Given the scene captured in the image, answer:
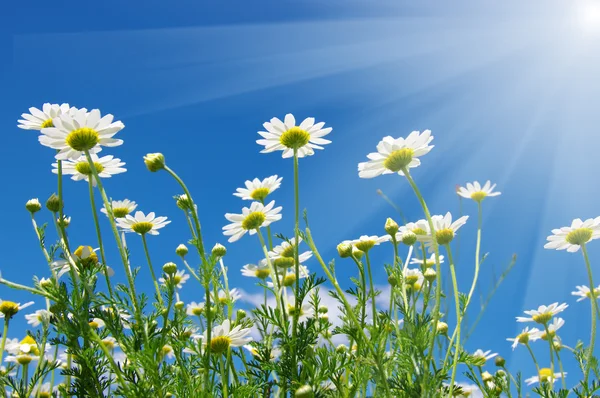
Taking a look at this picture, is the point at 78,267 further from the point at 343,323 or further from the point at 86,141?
the point at 343,323

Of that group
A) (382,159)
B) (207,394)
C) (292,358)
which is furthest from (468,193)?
(207,394)

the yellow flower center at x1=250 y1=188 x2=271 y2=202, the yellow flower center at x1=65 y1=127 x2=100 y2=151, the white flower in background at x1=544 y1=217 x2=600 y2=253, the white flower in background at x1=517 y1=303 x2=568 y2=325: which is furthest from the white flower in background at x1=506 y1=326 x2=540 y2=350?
the yellow flower center at x1=65 y1=127 x2=100 y2=151

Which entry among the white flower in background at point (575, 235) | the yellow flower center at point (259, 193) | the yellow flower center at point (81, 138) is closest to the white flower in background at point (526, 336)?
the white flower in background at point (575, 235)

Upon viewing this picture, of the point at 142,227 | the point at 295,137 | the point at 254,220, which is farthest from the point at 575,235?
the point at 142,227

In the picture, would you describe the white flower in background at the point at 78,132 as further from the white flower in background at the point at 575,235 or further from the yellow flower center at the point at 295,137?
the white flower in background at the point at 575,235

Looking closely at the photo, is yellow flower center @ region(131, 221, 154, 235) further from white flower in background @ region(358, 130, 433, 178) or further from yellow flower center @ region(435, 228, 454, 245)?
yellow flower center @ region(435, 228, 454, 245)
